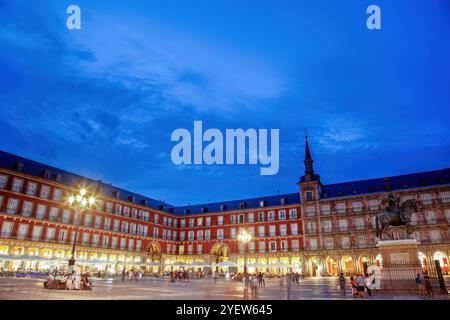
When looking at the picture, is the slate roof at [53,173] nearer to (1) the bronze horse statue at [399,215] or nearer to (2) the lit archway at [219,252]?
(2) the lit archway at [219,252]

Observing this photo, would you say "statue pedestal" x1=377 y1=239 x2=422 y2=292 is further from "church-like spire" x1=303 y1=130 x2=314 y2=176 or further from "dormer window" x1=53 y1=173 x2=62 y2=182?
"dormer window" x1=53 y1=173 x2=62 y2=182

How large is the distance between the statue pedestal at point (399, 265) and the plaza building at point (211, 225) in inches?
847

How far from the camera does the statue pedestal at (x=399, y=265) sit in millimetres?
14664

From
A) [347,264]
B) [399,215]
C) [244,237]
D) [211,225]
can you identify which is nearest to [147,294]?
[244,237]

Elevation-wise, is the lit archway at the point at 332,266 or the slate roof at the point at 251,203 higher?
the slate roof at the point at 251,203

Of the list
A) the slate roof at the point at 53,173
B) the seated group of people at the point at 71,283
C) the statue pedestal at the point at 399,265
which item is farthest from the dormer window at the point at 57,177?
the statue pedestal at the point at 399,265

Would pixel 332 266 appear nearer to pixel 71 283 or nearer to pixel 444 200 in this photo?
pixel 444 200

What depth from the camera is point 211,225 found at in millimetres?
58969

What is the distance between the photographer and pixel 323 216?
48.4 m

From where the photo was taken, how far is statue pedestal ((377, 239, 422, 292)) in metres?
14.7

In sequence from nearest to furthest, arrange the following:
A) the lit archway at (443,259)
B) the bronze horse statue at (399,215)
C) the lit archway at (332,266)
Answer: the bronze horse statue at (399,215) → the lit archway at (443,259) → the lit archway at (332,266)

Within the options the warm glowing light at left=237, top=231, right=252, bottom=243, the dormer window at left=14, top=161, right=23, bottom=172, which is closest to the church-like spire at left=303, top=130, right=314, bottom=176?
the warm glowing light at left=237, top=231, right=252, bottom=243
